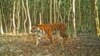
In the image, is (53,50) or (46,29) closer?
(53,50)

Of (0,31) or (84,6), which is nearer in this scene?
(0,31)

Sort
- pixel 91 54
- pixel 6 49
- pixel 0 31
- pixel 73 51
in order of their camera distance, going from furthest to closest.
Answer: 1. pixel 0 31
2. pixel 6 49
3. pixel 73 51
4. pixel 91 54

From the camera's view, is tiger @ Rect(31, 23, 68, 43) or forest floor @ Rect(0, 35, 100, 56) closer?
forest floor @ Rect(0, 35, 100, 56)

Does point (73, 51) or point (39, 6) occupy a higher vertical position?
point (39, 6)

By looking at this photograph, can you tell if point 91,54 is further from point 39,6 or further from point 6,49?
point 39,6

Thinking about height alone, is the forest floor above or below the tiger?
below

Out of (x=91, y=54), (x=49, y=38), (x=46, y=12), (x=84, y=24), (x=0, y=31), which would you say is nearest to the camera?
(x=91, y=54)

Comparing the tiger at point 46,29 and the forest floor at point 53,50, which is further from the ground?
the tiger at point 46,29

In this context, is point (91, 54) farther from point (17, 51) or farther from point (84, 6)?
point (84, 6)

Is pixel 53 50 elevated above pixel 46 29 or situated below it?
below

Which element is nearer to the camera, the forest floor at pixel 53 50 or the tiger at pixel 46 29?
the forest floor at pixel 53 50

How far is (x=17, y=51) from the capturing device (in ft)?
53.5

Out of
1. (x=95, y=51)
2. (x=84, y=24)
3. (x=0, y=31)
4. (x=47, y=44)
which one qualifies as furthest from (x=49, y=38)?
(x=84, y=24)

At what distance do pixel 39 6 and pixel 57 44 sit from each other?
26467 millimetres
